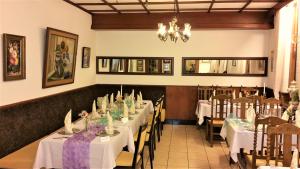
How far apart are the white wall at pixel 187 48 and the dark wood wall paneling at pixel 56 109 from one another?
28cm

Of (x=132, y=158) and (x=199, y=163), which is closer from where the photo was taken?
(x=132, y=158)

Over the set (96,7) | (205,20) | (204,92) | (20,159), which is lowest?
(20,159)

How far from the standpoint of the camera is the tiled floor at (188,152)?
5164 millimetres

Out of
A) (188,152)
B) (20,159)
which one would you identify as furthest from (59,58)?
(188,152)

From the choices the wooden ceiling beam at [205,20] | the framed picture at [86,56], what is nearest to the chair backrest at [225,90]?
the wooden ceiling beam at [205,20]

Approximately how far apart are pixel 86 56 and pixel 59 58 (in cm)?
186

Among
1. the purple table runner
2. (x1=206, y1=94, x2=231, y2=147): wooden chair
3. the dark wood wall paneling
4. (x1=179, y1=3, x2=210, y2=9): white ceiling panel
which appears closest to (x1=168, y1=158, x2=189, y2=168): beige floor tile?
(x1=206, y1=94, x2=231, y2=147): wooden chair

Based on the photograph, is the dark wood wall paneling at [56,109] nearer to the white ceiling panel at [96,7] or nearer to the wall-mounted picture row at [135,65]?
the wall-mounted picture row at [135,65]

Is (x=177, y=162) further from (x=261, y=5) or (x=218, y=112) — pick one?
(x=261, y=5)

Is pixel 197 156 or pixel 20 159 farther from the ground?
pixel 20 159

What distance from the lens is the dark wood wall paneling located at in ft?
14.6

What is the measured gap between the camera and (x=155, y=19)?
26.1 ft

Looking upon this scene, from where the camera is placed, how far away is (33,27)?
5117mm

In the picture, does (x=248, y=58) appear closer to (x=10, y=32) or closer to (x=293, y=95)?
(x=293, y=95)
